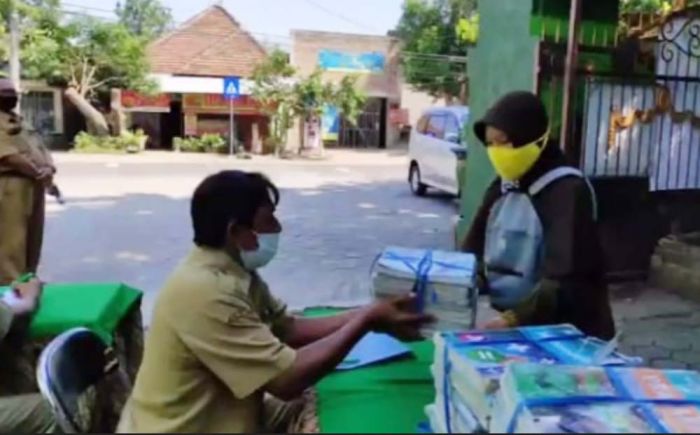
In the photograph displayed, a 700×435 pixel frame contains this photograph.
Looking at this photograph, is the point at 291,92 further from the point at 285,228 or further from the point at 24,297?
the point at 24,297

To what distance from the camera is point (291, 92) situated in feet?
73.2

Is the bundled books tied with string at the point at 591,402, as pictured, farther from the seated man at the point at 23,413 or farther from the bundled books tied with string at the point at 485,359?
the seated man at the point at 23,413

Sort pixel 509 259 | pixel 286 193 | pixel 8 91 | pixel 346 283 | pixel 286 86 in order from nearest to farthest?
pixel 509 259 < pixel 8 91 < pixel 346 283 < pixel 286 193 < pixel 286 86

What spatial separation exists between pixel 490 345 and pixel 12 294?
1.97 m

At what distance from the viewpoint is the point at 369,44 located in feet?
91.0

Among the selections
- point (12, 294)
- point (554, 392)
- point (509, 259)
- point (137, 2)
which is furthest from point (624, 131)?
point (137, 2)

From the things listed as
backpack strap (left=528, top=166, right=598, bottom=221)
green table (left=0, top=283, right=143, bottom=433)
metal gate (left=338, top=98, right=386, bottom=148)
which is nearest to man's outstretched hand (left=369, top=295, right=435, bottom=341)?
backpack strap (left=528, top=166, right=598, bottom=221)

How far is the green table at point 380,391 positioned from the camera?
5.11ft

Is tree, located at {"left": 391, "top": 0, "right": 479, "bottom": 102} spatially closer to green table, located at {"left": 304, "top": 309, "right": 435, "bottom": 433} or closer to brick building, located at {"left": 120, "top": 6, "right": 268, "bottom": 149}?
brick building, located at {"left": 120, "top": 6, "right": 268, "bottom": 149}

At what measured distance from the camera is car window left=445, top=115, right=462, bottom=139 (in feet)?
37.9

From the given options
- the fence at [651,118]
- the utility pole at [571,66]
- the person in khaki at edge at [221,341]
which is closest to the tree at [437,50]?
the fence at [651,118]

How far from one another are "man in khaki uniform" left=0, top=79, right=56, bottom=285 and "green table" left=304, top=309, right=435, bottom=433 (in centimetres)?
329

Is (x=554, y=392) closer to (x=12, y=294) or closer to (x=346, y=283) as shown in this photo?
(x=12, y=294)

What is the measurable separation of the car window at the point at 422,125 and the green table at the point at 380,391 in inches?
420
